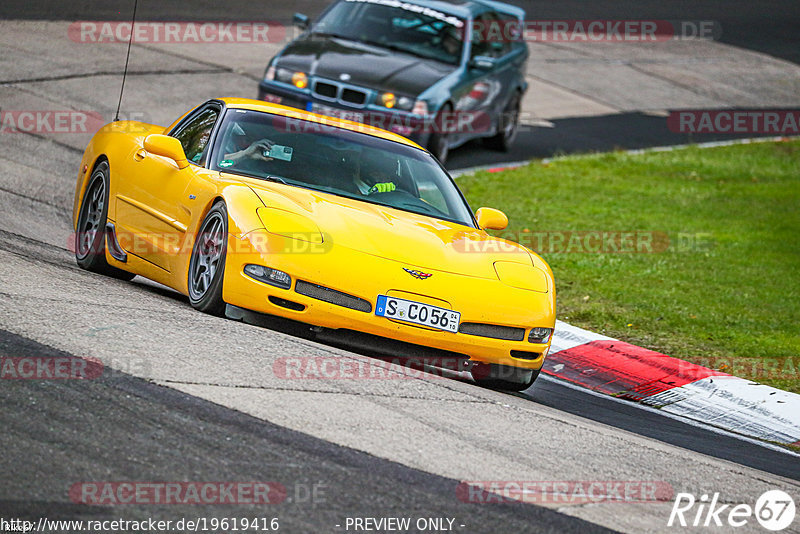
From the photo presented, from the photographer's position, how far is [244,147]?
7.64m

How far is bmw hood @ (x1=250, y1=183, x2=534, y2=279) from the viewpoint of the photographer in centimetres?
657

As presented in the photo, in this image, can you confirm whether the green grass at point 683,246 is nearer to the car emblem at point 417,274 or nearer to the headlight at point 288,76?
the headlight at point 288,76

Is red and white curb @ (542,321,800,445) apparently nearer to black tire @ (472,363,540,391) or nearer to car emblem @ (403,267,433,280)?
black tire @ (472,363,540,391)

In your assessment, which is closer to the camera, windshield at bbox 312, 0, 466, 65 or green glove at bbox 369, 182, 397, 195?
green glove at bbox 369, 182, 397, 195

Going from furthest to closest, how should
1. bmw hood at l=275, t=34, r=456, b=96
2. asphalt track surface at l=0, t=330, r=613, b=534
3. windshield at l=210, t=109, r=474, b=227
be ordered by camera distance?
bmw hood at l=275, t=34, r=456, b=96
windshield at l=210, t=109, r=474, b=227
asphalt track surface at l=0, t=330, r=613, b=534

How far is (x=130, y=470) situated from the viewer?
423 cm

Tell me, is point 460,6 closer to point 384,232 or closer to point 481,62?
point 481,62

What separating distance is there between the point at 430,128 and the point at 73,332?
27.1ft

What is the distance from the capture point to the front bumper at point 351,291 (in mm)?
6348

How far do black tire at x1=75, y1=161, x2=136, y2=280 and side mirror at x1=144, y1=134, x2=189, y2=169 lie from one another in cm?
88

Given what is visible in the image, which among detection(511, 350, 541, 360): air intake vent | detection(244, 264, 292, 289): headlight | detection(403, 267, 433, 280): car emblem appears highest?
detection(403, 267, 433, 280): car emblem

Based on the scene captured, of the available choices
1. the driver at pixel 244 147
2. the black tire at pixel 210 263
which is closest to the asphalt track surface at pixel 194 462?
the black tire at pixel 210 263

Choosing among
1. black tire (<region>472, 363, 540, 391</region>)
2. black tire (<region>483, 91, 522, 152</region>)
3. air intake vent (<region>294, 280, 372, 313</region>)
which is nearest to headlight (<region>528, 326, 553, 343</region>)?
black tire (<region>472, 363, 540, 391</region>)

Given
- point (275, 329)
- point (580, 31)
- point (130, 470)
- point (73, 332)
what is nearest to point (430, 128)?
point (275, 329)
